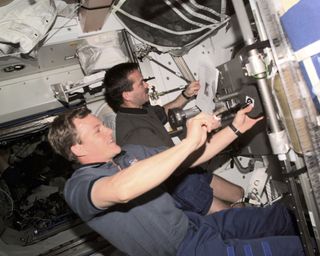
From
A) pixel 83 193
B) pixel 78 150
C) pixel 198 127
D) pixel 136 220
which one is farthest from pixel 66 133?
pixel 198 127

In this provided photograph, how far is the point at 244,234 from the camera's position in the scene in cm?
181

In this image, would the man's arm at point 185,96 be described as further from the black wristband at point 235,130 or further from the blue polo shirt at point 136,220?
the blue polo shirt at point 136,220

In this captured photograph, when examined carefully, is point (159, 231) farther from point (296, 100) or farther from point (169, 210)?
point (296, 100)

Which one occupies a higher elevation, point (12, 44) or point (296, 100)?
point (12, 44)

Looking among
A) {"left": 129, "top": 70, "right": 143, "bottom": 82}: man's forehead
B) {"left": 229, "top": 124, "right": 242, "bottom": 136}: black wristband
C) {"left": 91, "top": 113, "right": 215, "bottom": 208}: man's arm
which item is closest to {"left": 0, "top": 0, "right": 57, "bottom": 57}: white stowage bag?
{"left": 129, "top": 70, "right": 143, "bottom": 82}: man's forehead

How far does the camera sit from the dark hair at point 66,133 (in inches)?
62.7

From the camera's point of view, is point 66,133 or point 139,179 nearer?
point 139,179

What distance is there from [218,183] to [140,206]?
4.39ft

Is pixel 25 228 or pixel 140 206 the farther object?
pixel 25 228

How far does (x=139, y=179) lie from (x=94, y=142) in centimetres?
50

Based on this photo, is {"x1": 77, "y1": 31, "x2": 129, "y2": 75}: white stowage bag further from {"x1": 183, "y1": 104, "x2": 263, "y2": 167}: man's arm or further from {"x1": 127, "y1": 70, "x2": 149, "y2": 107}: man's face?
{"x1": 183, "y1": 104, "x2": 263, "y2": 167}: man's arm

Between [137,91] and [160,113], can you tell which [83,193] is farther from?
[160,113]

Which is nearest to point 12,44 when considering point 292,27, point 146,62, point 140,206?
point 146,62

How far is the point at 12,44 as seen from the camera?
212 cm
